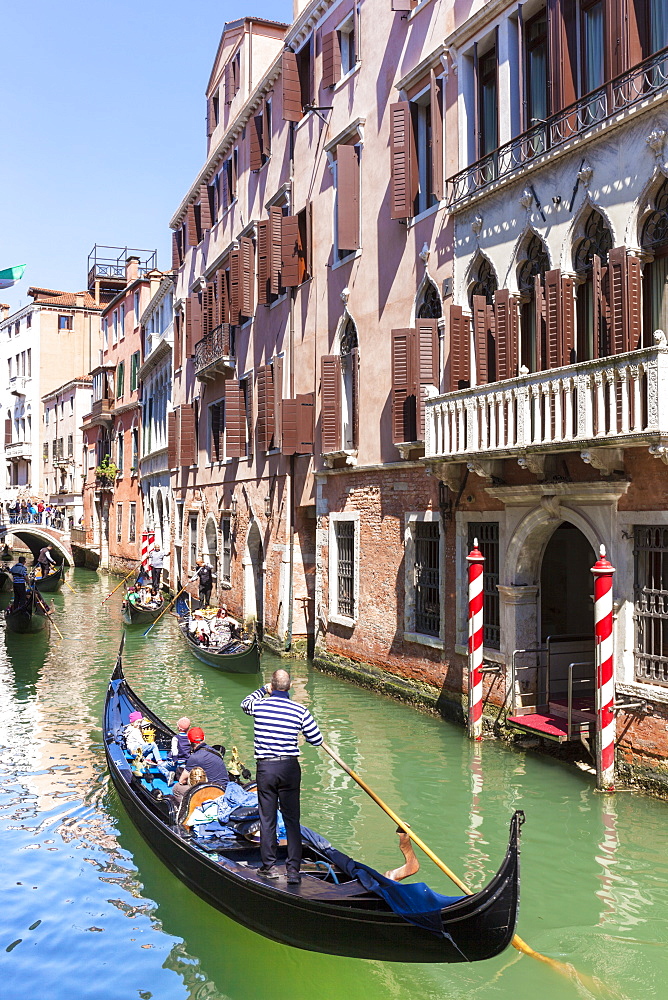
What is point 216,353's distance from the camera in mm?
19484

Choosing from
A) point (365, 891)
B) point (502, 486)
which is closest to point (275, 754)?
point (365, 891)

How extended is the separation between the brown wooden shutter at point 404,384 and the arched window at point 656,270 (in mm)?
3205

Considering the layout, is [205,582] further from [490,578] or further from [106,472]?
[106,472]

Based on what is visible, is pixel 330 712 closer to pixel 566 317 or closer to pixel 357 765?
pixel 357 765

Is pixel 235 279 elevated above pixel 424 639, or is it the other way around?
pixel 235 279

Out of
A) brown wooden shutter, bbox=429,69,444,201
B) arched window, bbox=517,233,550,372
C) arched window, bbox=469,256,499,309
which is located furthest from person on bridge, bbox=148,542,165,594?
A: arched window, bbox=517,233,550,372

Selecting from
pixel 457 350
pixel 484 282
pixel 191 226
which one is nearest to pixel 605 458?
pixel 457 350

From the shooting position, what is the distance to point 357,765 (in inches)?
347

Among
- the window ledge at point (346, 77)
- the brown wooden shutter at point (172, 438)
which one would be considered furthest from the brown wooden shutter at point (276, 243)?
the brown wooden shutter at point (172, 438)

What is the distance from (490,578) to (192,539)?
45.4 feet

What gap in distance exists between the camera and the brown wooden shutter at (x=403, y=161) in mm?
Result: 11047

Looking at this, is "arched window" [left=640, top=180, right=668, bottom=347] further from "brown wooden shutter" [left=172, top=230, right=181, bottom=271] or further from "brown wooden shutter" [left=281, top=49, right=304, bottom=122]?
"brown wooden shutter" [left=172, top=230, right=181, bottom=271]

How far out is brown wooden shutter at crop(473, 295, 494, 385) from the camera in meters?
9.48

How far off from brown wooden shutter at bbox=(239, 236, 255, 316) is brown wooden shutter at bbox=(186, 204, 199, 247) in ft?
16.9
